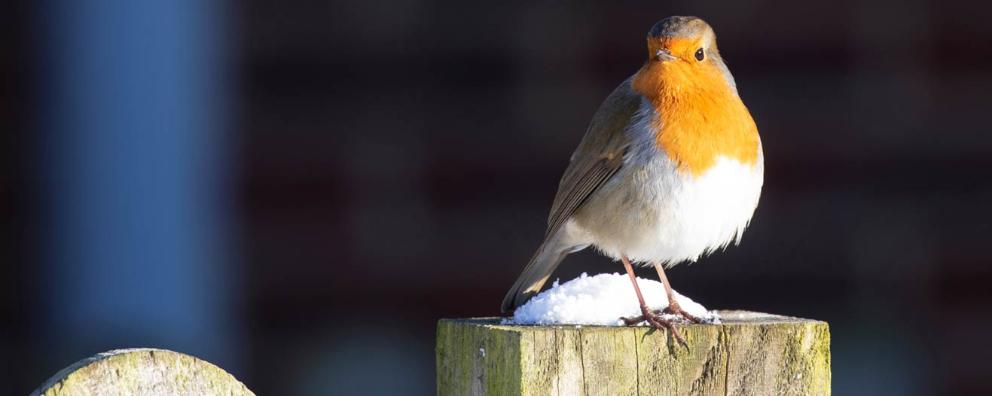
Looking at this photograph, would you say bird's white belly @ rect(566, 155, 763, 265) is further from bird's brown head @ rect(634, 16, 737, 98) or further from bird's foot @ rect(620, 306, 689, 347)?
bird's foot @ rect(620, 306, 689, 347)

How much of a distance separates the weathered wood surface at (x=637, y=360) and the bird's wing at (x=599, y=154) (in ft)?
2.95

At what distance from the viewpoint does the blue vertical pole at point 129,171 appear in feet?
21.5

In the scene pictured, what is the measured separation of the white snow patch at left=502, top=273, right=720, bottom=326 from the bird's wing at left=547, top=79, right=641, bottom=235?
1.47 ft

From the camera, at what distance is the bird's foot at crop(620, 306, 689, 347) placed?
89.4 inches

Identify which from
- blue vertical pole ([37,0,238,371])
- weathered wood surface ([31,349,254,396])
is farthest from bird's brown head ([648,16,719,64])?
blue vertical pole ([37,0,238,371])

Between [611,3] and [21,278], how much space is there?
118 inches

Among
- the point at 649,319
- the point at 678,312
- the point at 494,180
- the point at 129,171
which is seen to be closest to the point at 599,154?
the point at 678,312

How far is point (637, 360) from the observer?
219 cm

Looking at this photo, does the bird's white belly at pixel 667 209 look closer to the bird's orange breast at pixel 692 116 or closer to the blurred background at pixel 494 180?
the bird's orange breast at pixel 692 116

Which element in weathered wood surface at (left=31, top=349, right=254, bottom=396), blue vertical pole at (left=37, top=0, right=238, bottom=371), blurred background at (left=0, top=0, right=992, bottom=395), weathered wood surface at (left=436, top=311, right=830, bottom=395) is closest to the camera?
weathered wood surface at (left=31, top=349, right=254, bottom=396)

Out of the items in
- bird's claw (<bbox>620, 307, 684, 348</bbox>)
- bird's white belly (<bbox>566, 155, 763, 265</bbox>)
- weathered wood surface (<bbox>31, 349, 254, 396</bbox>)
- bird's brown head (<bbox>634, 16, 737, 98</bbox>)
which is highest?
bird's brown head (<bbox>634, 16, 737, 98</bbox>)

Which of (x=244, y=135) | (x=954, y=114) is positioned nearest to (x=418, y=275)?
(x=244, y=135)

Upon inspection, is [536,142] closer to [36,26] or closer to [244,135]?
[244,135]

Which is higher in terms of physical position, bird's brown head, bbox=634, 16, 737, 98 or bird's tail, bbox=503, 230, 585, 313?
bird's brown head, bbox=634, 16, 737, 98
